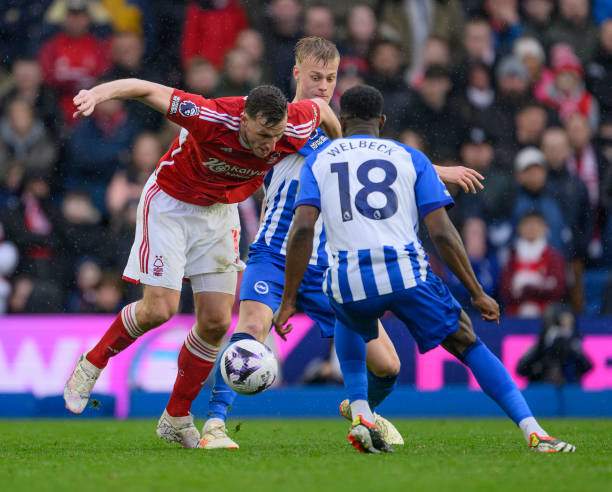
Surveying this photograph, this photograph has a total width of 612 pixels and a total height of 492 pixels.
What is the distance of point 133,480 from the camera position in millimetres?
5367

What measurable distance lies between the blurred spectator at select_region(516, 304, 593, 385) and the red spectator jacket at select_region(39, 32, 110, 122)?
19.2 feet

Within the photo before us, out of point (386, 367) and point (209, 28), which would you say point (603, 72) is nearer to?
point (209, 28)

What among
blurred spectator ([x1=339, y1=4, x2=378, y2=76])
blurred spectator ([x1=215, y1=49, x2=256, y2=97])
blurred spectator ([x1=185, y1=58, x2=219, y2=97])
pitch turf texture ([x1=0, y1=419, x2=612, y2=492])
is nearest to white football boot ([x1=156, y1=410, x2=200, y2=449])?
pitch turf texture ([x1=0, y1=419, x2=612, y2=492])

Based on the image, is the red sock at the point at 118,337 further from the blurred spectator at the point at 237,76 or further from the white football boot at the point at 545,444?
the blurred spectator at the point at 237,76

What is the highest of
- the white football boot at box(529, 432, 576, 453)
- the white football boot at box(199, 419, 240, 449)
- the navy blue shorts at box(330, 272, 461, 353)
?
the navy blue shorts at box(330, 272, 461, 353)

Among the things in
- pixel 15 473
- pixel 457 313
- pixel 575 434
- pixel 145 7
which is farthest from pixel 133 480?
pixel 145 7

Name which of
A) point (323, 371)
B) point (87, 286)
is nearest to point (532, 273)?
point (323, 371)

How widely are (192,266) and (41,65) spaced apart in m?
7.02

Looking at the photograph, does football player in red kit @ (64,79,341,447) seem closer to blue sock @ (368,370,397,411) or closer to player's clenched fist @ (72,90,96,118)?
player's clenched fist @ (72,90,96,118)

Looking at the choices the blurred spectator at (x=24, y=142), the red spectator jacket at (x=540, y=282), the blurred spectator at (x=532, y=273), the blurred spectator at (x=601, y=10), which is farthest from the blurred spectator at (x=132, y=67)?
the blurred spectator at (x=601, y=10)

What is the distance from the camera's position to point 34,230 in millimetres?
12734

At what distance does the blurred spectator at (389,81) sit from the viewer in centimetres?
1323

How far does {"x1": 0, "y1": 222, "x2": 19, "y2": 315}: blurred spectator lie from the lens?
1242cm

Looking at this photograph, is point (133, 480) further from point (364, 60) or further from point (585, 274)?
point (364, 60)
